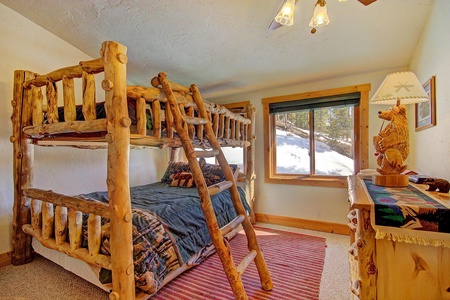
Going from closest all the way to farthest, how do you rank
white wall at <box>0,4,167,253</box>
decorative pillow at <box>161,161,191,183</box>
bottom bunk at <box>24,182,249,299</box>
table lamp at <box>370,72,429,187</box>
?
1. table lamp at <box>370,72,429,187</box>
2. bottom bunk at <box>24,182,249,299</box>
3. white wall at <box>0,4,167,253</box>
4. decorative pillow at <box>161,161,191,183</box>

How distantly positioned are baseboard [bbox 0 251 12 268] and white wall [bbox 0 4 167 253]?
0.13 ft

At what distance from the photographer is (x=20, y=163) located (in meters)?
2.18

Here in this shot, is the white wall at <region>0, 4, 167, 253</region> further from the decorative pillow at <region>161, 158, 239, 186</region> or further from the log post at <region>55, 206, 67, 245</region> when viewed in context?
the log post at <region>55, 206, 67, 245</region>

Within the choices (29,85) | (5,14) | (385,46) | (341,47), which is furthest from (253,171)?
(5,14)

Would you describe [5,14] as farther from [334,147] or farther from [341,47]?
[334,147]

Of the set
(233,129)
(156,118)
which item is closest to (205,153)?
(156,118)

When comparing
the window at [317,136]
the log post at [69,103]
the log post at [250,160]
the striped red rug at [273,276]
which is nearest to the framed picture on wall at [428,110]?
the window at [317,136]

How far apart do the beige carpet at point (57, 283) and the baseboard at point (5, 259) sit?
71mm

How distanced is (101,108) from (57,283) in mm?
1592

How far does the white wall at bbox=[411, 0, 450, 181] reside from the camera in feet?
4.90

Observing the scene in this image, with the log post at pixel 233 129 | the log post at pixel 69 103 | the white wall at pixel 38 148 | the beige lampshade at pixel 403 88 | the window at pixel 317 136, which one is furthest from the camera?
the window at pixel 317 136

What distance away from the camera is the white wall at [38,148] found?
2.29m

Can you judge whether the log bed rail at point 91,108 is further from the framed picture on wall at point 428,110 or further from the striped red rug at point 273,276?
the framed picture on wall at point 428,110

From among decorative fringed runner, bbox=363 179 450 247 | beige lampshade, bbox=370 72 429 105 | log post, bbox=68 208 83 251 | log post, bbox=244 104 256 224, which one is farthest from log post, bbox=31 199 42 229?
beige lampshade, bbox=370 72 429 105
